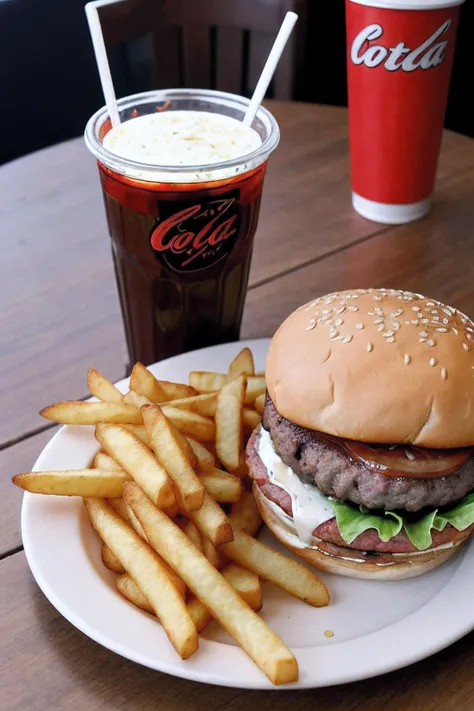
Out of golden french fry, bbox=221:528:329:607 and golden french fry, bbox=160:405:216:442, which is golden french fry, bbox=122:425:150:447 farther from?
golden french fry, bbox=221:528:329:607

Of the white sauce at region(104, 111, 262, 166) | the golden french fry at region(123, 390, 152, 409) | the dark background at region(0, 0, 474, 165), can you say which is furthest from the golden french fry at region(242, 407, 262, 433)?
the dark background at region(0, 0, 474, 165)

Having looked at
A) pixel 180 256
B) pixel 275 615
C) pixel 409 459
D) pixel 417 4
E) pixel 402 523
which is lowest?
pixel 275 615

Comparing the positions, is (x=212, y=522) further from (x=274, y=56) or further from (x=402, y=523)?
(x=274, y=56)

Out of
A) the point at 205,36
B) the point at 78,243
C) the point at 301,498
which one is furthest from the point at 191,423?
the point at 205,36

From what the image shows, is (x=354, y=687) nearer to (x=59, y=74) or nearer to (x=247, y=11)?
(x=247, y=11)

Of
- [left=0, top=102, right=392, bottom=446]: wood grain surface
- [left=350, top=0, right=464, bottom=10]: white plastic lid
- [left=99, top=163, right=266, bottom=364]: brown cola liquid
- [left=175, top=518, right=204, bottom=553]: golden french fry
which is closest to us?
[left=175, top=518, right=204, bottom=553]: golden french fry

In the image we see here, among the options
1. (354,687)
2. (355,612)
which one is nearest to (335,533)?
(355,612)
